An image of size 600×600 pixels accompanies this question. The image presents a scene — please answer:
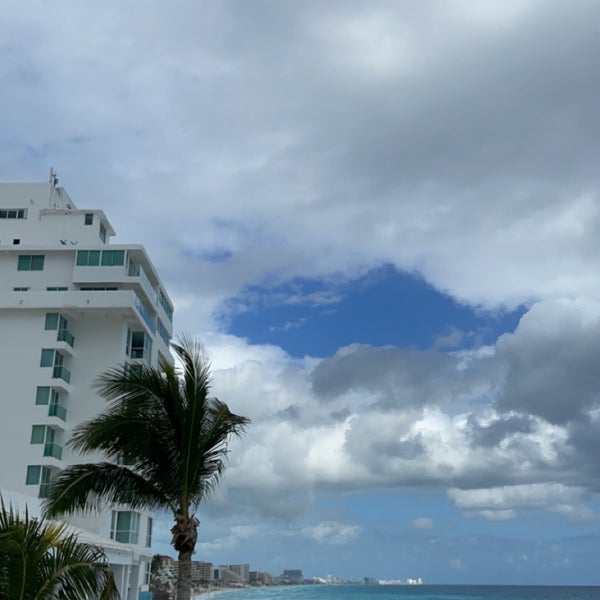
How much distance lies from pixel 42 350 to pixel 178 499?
2849cm

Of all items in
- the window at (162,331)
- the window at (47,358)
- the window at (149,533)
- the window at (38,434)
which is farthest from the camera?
the window at (162,331)

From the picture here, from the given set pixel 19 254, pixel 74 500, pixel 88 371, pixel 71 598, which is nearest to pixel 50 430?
pixel 88 371

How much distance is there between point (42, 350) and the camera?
42.1m

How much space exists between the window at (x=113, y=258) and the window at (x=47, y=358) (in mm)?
5564

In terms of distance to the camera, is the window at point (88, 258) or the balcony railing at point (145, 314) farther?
the window at point (88, 258)

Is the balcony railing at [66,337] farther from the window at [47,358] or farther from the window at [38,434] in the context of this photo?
the window at [38,434]

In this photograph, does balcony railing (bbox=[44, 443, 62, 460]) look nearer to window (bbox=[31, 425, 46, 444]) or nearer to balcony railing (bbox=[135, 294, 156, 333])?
window (bbox=[31, 425, 46, 444])

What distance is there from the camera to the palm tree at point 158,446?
1554 centimetres

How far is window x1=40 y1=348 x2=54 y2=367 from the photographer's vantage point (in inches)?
1645

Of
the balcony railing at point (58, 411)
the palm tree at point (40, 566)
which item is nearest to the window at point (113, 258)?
the balcony railing at point (58, 411)

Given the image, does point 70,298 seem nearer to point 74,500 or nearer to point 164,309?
point 164,309

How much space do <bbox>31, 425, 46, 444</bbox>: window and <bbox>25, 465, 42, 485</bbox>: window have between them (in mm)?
1305

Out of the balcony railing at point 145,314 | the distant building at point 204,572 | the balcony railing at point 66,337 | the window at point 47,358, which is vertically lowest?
the distant building at point 204,572

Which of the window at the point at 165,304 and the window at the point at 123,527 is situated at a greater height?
the window at the point at 165,304
